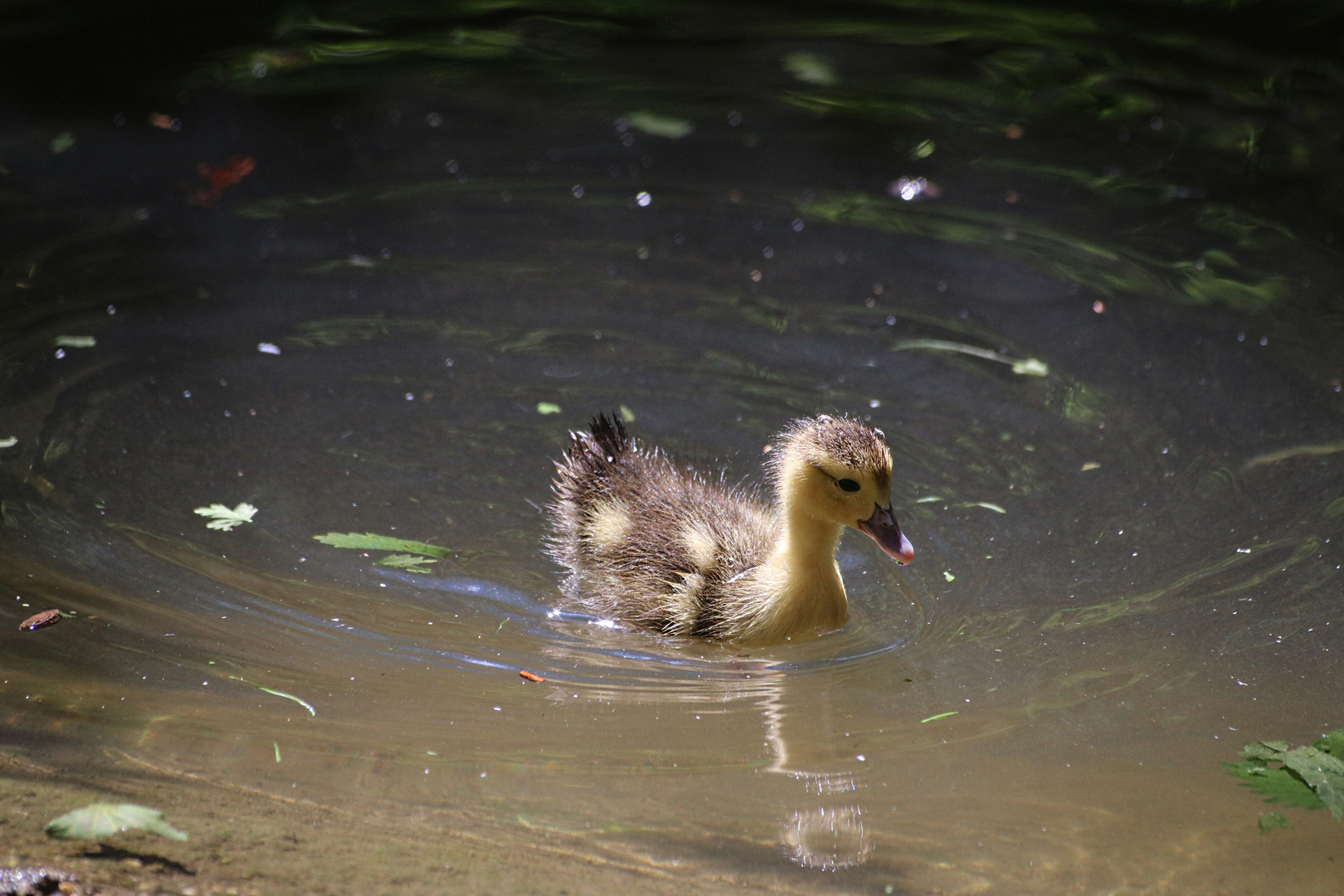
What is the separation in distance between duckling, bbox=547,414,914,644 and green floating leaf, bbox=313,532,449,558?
0.47m

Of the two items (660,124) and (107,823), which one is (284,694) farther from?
(660,124)

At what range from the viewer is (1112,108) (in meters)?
8.79

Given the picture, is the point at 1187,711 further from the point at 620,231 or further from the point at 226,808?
the point at 620,231

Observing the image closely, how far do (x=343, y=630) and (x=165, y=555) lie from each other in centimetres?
84

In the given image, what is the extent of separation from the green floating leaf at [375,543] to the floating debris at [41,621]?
3.24 feet

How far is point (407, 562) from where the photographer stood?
189 inches

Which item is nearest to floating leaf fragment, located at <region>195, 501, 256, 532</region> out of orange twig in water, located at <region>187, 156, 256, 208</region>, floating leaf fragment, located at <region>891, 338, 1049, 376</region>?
floating leaf fragment, located at <region>891, 338, 1049, 376</region>

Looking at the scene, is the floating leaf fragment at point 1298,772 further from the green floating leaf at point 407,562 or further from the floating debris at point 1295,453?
the green floating leaf at point 407,562

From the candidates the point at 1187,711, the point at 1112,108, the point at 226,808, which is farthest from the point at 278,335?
the point at 1112,108

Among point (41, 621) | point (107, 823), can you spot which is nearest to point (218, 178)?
point (41, 621)

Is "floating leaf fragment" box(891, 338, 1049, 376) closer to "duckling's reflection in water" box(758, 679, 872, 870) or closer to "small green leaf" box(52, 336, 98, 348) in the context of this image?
"duckling's reflection in water" box(758, 679, 872, 870)

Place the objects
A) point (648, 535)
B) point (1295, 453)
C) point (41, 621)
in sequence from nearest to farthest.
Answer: point (41, 621) < point (648, 535) < point (1295, 453)

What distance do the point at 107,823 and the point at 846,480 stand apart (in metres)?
2.45

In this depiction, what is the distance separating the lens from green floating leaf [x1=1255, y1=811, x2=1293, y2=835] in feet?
11.3
